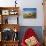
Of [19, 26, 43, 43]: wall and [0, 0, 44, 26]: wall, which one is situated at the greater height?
[0, 0, 44, 26]: wall

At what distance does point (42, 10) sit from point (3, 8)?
4.01 feet

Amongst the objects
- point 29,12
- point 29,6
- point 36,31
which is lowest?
point 36,31

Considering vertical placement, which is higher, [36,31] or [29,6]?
[29,6]

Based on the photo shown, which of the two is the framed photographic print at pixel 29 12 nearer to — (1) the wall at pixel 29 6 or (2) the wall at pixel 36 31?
(1) the wall at pixel 29 6

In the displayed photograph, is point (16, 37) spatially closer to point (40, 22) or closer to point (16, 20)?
point (16, 20)

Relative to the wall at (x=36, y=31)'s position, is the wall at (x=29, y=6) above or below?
above

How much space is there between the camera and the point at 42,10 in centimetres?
504

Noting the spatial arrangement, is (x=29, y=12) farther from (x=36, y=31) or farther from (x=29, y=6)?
(x=36, y=31)

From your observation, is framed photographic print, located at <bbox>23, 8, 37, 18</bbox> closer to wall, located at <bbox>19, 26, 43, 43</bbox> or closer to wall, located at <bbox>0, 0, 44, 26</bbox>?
wall, located at <bbox>0, 0, 44, 26</bbox>

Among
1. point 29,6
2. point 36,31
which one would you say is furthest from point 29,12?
point 36,31

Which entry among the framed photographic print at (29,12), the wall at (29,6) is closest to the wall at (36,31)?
the wall at (29,6)

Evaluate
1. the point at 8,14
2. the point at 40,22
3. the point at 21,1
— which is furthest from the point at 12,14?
the point at 40,22

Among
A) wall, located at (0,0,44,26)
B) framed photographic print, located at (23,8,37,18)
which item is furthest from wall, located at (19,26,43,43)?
framed photographic print, located at (23,8,37,18)

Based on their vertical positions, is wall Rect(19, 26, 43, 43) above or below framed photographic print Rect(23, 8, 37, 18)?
below
